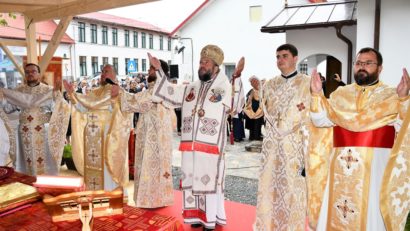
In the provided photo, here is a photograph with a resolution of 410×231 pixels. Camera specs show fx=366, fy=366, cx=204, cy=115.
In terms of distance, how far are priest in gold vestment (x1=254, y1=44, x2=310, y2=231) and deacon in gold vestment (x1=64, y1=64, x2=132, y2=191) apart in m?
2.08

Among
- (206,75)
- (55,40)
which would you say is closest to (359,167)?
(206,75)

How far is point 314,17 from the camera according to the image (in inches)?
344

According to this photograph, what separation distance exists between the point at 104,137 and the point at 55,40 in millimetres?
3390

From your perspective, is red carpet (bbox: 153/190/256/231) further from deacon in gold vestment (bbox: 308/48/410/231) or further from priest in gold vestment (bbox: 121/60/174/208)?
deacon in gold vestment (bbox: 308/48/410/231)

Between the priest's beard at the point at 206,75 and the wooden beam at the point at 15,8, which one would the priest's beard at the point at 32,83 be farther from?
the priest's beard at the point at 206,75

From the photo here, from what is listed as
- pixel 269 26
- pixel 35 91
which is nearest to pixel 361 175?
pixel 35 91

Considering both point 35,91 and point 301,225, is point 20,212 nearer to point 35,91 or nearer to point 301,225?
point 301,225

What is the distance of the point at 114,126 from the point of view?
493 cm

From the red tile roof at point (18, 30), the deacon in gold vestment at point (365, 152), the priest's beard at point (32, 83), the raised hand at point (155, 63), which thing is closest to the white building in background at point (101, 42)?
the red tile roof at point (18, 30)

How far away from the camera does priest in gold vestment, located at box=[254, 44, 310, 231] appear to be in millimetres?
3652

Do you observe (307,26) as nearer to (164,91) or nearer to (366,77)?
(164,91)

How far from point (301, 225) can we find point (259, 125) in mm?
8751

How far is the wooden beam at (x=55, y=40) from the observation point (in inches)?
282

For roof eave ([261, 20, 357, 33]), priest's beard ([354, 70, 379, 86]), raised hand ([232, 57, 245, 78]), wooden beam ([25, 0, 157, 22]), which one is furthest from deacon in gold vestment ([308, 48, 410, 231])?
roof eave ([261, 20, 357, 33])
